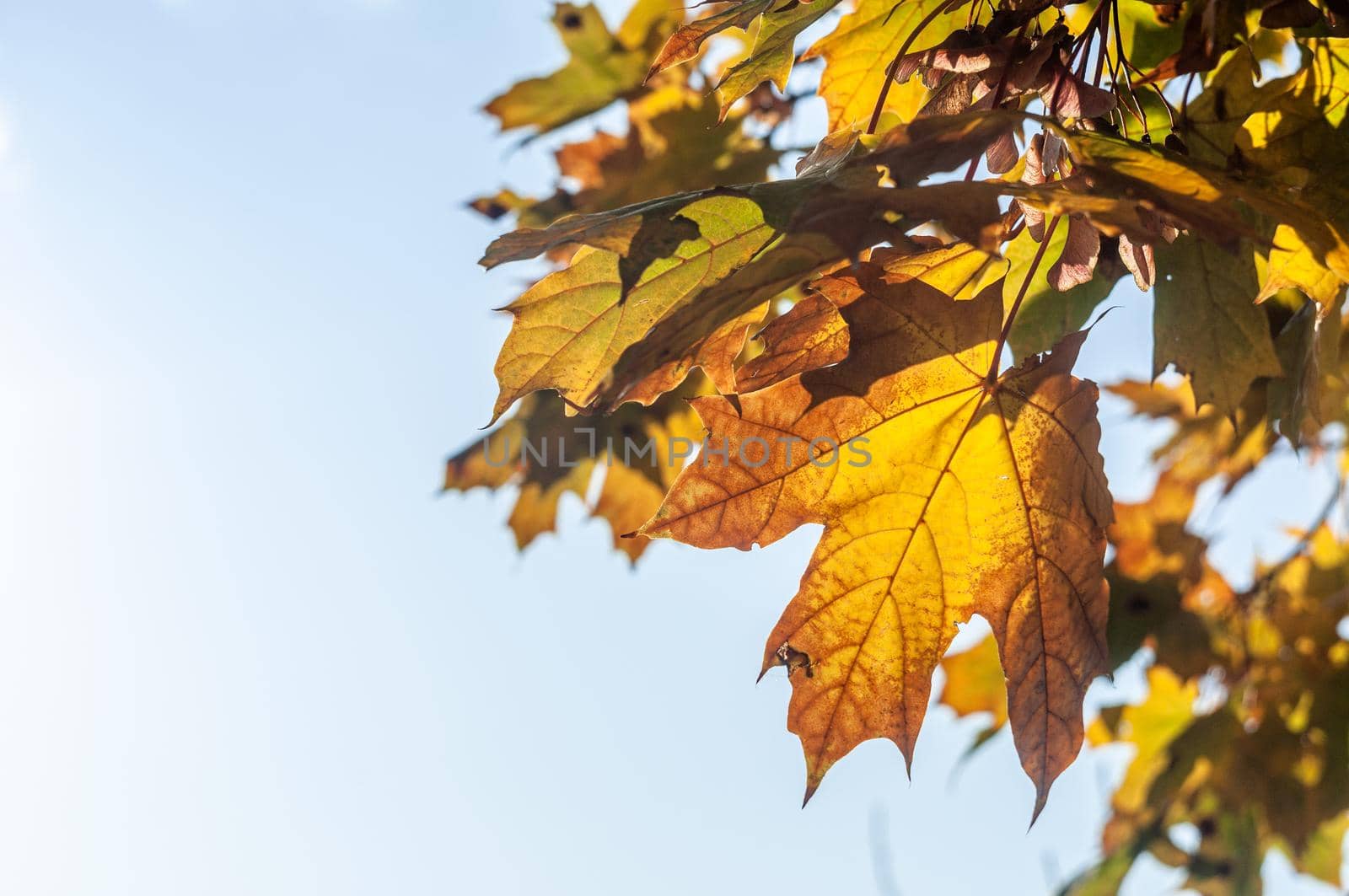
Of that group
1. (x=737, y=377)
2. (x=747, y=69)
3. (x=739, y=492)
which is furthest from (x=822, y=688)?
(x=747, y=69)

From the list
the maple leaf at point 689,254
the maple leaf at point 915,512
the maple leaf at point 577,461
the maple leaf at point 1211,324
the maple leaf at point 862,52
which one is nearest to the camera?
the maple leaf at point 689,254

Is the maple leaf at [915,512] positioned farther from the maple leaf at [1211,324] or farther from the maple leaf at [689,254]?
the maple leaf at [1211,324]

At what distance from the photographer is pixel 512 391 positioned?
3.50 ft

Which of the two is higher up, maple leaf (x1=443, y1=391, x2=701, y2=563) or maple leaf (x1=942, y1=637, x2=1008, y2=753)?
maple leaf (x1=443, y1=391, x2=701, y2=563)

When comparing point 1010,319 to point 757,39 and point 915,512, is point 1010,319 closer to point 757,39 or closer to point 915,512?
point 915,512

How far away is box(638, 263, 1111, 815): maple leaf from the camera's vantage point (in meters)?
1.09

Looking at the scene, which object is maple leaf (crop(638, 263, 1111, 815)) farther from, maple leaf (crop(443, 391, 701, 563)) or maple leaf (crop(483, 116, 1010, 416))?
maple leaf (crop(443, 391, 701, 563))

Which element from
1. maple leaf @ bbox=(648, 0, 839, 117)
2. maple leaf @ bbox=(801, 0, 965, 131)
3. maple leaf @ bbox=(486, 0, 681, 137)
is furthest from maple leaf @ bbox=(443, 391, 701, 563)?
maple leaf @ bbox=(648, 0, 839, 117)

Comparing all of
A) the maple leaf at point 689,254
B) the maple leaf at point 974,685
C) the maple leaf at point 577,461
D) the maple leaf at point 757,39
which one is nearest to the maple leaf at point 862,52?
the maple leaf at point 757,39

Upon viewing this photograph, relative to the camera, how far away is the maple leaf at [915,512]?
109 cm

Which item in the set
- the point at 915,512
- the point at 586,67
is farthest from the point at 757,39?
the point at 586,67

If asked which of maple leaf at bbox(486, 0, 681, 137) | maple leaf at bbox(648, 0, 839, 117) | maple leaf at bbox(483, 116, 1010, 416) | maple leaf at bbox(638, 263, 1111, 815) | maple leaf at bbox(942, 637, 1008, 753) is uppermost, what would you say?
maple leaf at bbox(486, 0, 681, 137)

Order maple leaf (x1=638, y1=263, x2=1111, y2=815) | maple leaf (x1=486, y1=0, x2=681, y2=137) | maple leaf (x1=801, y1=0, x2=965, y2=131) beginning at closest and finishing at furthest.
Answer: maple leaf (x1=638, y1=263, x2=1111, y2=815) → maple leaf (x1=801, y1=0, x2=965, y2=131) → maple leaf (x1=486, y1=0, x2=681, y2=137)

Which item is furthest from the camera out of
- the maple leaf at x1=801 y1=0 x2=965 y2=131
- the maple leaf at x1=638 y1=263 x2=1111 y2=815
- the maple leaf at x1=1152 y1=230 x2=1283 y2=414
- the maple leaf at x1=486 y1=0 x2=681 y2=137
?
the maple leaf at x1=486 y1=0 x2=681 y2=137
